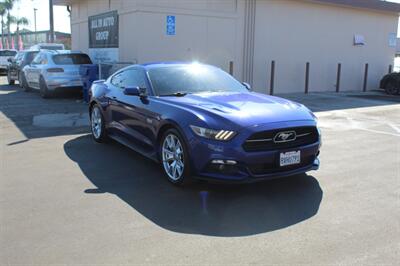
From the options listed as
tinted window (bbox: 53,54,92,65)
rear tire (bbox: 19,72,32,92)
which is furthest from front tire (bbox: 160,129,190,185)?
rear tire (bbox: 19,72,32,92)

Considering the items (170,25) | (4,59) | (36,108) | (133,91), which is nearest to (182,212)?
(133,91)

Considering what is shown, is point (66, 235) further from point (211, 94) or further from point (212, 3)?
point (212, 3)

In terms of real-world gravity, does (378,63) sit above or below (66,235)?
above

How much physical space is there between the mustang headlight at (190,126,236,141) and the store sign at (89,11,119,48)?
1071cm

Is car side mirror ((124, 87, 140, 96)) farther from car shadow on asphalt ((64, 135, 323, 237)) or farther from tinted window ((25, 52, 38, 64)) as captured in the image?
tinted window ((25, 52, 38, 64))

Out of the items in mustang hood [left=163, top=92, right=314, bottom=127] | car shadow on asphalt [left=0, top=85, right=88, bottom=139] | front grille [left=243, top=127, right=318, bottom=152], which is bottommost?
car shadow on asphalt [left=0, top=85, right=88, bottom=139]

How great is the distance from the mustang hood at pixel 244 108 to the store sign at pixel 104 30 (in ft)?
32.2

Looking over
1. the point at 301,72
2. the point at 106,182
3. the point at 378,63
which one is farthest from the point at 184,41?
the point at 378,63

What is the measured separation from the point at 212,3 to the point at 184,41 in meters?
1.72

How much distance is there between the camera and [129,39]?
14039mm

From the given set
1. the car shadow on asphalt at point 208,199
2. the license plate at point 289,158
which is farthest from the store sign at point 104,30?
the license plate at point 289,158

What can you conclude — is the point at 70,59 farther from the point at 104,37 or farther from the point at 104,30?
the point at 104,30

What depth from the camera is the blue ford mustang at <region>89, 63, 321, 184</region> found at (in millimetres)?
4805

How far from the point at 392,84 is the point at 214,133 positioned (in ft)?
53.4
